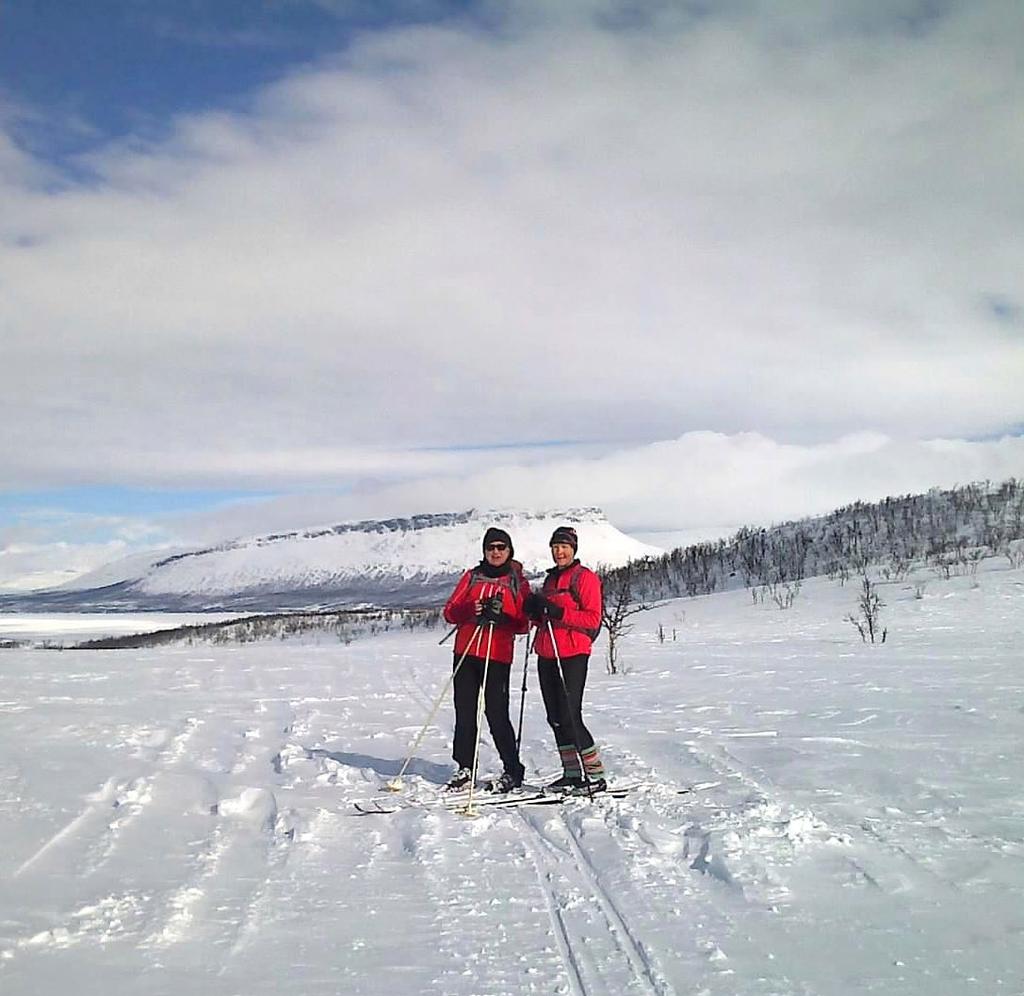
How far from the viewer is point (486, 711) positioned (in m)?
7.41

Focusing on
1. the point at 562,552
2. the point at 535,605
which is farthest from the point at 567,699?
the point at 562,552

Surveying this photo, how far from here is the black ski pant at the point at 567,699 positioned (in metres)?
6.96

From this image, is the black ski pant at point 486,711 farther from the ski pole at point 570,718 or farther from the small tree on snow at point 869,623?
the small tree on snow at point 869,623

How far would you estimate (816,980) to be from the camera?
3.71 m

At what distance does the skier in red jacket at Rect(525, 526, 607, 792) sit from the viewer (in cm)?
693

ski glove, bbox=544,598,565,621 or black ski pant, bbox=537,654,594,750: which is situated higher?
ski glove, bbox=544,598,565,621

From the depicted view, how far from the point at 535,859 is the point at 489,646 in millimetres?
2278

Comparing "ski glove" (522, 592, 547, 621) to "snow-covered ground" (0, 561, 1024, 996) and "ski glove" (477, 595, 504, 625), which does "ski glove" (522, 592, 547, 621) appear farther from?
"snow-covered ground" (0, 561, 1024, 996)

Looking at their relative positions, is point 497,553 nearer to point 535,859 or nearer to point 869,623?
point 535,859

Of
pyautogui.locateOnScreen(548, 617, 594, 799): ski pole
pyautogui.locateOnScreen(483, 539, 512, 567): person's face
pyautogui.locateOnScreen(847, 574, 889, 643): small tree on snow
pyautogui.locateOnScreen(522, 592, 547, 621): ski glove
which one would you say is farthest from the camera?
pyautogui.locateOnScreen(847, 574, 889, 643): small tree on snow

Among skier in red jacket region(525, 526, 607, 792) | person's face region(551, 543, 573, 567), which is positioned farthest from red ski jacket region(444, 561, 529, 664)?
person's face region(551, 543, 573, 567)

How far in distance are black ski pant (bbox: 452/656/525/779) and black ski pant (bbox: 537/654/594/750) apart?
412 millimetres

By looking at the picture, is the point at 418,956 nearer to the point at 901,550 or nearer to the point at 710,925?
the point at 710,925

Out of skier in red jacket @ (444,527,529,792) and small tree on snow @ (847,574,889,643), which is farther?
small tree on snow @ (847,574,889,643)
